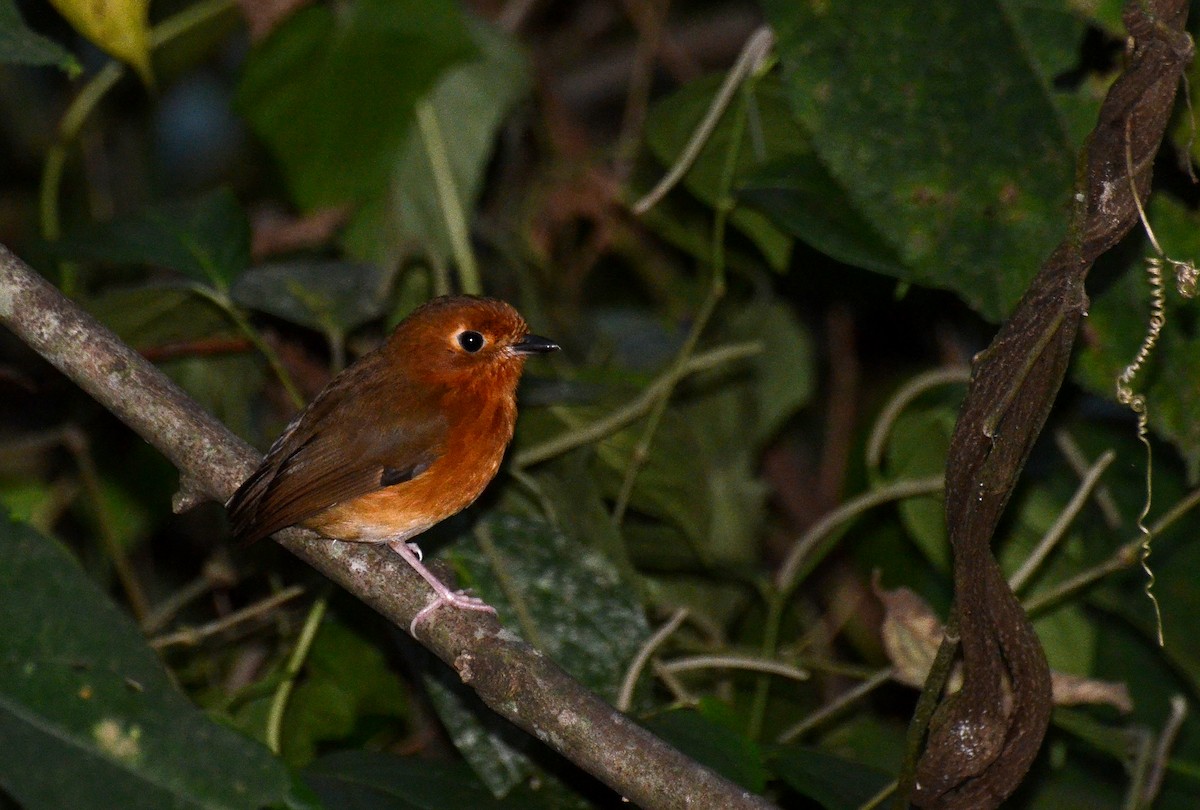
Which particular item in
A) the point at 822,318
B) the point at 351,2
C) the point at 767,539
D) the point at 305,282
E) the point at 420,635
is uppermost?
the point at 351,2

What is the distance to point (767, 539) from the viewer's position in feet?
17.8

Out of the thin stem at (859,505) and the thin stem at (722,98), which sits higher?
the thin stem at (722,98)

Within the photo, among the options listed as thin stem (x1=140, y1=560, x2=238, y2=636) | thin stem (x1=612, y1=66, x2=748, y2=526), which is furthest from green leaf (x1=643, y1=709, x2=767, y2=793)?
thin stem (x1=140, y1=560, x2=238, y2=636)

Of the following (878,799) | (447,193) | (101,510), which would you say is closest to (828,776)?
(878,799)

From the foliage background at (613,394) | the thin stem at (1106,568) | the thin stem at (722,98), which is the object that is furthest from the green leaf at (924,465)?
the thin stem at (722,98)

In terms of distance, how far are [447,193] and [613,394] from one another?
3.20ft

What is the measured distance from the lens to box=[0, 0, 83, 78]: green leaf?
2.41 metres

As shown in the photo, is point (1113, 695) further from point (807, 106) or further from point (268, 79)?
point (268, 79)

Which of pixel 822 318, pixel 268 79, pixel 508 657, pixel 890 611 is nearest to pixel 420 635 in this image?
pixel 508 657

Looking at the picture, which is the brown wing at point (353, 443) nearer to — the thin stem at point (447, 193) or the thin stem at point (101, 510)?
the thin stem at point (447, 193)

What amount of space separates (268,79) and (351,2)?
1.30ft

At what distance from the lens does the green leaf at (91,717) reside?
6.53 feet

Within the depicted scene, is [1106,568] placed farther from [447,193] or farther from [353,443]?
[447,193]

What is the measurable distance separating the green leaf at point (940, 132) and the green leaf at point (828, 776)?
112cm
